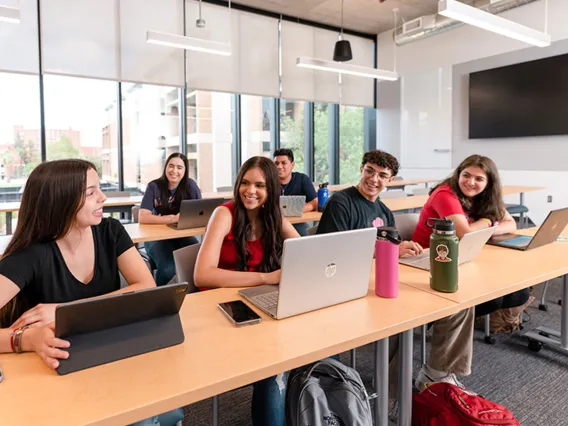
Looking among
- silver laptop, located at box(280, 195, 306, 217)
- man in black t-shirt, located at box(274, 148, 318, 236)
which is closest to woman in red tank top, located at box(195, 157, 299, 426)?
silver laptop, located at box(280, 195, 306, 217)

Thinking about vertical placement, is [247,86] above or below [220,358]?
above

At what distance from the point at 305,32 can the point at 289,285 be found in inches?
263

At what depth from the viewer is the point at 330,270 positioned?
1235mm

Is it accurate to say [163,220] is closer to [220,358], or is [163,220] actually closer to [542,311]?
[220,358]

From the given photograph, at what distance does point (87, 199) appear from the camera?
1.29 meters

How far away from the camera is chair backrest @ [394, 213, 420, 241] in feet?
8.30

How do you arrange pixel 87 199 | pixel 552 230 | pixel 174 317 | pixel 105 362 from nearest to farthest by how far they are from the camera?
1. pixel 105 362
2. pixel 174 317
3. pixel 87 199
4. pixel 552 230

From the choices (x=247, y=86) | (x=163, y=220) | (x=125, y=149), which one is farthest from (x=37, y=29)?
(x=163, y=220)

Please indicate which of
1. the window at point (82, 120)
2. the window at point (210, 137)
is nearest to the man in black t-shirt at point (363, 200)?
the window at point (82, 120)

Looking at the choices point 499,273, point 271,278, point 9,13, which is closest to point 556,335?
point 499,273

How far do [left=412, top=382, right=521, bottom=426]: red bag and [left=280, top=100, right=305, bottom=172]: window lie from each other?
5543mm

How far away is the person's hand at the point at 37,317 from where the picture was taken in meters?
Answer: 1.09

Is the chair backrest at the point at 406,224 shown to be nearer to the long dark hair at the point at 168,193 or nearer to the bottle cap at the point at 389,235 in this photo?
the bottle cap at the point at 389,235

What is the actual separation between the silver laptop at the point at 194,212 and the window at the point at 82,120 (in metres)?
2.64
